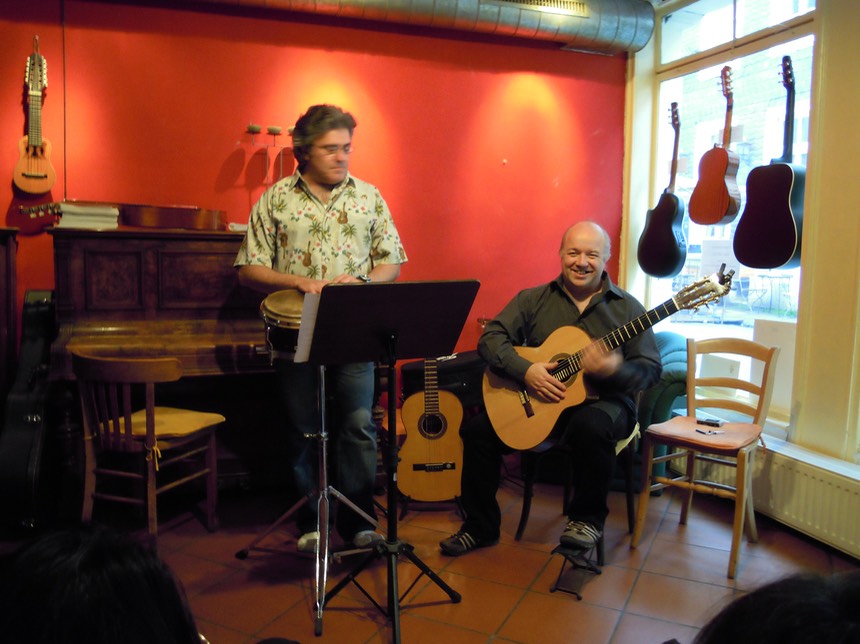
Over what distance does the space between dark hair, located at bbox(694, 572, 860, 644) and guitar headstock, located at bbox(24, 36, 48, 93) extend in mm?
3736

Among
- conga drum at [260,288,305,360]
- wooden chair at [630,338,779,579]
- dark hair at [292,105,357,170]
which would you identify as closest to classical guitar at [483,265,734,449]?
wooden chair at [630,338,779,579]

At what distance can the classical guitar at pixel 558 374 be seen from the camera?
2.74 meters

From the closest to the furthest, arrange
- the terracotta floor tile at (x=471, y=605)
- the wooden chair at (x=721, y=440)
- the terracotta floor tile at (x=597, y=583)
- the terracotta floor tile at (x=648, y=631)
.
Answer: the terracotta floor tile at (x=648, y=631) → the terracotta floor tile at (x=471, y=605) → the terracotta floor tile at (x=597, y=583) → the wooden chair at (x=721, y=440)

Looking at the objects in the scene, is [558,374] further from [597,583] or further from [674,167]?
[674,167]

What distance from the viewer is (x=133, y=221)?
3375 millimetres

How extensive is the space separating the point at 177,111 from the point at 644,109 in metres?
2.84

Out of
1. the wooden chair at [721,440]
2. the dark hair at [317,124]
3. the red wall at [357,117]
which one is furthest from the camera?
the red wall at [357,117]

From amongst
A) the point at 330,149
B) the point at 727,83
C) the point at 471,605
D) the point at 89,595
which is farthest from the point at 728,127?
the point at 89,595

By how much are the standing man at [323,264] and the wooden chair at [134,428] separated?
0.47 m

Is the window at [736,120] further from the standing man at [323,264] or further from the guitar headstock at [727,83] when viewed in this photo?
the standing man at [323,264]

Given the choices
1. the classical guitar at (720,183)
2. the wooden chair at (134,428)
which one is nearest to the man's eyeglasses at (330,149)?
the wooden chair at (134,428)

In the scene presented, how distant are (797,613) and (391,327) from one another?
1771 millimetres

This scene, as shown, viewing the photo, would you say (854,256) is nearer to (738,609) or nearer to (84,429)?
(738,609)

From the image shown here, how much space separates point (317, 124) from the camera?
2.72m
